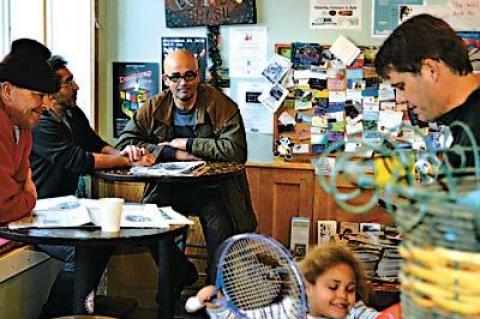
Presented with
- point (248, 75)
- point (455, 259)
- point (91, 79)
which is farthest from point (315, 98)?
point (455, 259)

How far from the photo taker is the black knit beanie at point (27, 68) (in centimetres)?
248

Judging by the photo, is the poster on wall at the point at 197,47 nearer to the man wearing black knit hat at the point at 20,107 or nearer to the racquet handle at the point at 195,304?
the man wearing black knit hat at the point at 20,107

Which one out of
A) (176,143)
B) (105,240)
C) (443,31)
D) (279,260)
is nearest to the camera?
(443,31)

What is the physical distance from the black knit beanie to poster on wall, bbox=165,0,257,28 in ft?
5.79

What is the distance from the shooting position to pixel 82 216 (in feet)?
8.14

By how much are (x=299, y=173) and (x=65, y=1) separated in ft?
5.57

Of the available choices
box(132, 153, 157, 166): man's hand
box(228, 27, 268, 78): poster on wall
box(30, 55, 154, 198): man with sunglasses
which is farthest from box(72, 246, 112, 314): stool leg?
box(228, 27, 268, 78): poster on wall

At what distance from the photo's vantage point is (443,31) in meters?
1.62

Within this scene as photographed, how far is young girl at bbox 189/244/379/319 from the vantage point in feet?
7.35

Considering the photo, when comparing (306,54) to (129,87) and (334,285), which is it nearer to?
(129,87)

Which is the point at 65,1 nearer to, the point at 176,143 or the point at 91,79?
the point at 91,79

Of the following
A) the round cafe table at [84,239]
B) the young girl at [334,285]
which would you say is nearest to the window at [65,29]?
the round cafe table at [84,239]

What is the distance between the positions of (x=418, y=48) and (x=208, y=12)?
2.71 meters

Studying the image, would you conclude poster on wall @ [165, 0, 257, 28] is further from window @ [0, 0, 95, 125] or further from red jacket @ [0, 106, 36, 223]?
red jacket @ [0, 106, 36, 223]
